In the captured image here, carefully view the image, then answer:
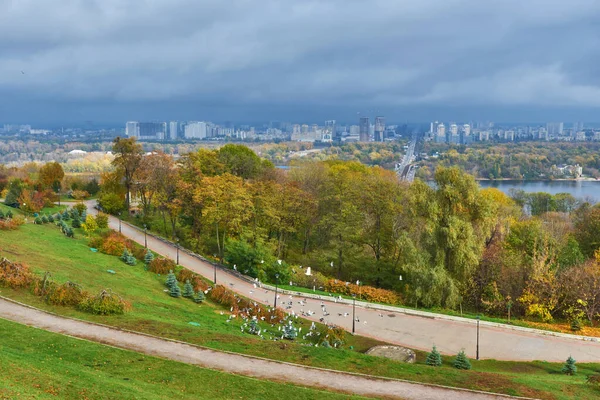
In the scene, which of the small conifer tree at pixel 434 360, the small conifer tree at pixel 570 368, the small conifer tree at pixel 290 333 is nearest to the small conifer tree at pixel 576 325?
the small conifer tree at pixel 570 368

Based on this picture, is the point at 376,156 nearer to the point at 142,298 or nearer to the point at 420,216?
the point at 420,216

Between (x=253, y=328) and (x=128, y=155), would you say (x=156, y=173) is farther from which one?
(x=253, y=328)

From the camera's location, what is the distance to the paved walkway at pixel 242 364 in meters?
14.2

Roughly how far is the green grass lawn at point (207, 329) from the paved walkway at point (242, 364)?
0.52 metres

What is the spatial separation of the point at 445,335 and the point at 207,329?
12.2m

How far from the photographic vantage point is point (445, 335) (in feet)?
79.0

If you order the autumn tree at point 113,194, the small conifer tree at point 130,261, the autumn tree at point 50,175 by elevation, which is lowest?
the small conifer tree at point 130,261

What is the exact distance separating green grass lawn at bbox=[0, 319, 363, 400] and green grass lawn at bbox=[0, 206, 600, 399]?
7.58 feet

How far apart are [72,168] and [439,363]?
11132 cm

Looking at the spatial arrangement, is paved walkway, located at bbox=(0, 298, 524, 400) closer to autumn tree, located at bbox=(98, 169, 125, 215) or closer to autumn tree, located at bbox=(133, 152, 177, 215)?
autumn tree, located at bbox=(133, 152, 177, 215)

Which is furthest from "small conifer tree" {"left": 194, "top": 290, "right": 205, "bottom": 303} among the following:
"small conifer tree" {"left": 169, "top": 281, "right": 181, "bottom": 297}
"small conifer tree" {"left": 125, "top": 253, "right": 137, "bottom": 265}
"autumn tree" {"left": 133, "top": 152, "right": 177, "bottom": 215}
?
"autumn tree" {"left": 133, "top": 152, "right": 177, "bottom": 215}

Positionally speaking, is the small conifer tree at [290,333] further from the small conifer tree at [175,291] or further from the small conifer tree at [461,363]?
the small conifer tree at [175,291]

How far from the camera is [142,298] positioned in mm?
22375

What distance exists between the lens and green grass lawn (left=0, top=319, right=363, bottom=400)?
11.1m
